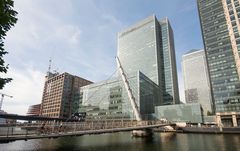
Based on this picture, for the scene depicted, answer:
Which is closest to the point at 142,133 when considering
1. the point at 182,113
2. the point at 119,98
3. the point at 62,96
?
the point at 182,113

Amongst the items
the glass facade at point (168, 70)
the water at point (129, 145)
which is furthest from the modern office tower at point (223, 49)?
the water at point (129, 145)

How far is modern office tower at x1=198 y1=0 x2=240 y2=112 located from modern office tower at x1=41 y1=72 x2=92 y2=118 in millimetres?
93887

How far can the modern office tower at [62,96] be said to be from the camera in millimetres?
122688

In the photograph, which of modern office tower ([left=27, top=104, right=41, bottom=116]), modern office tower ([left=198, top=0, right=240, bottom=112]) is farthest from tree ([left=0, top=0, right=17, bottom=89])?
modern office tower ([left=27, top=104, right=41, bottom=116])

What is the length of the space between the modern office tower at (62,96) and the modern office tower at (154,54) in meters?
48.1

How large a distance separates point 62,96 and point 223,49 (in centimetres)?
11398

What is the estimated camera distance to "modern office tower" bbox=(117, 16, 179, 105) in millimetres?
108938

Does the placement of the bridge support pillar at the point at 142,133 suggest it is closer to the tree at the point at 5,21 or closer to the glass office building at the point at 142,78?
the glass office building at the point at 142,78

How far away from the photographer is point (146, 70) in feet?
374

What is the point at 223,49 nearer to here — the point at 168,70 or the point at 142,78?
the point at 168,70

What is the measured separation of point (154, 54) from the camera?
4456 inches

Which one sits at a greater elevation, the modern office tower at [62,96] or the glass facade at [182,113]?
the modern office tower at [62,96]

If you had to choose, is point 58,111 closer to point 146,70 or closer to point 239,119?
point 146,70

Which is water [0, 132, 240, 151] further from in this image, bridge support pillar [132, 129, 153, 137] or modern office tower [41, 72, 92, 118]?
modern office tower [41, 72, 92, 118]
